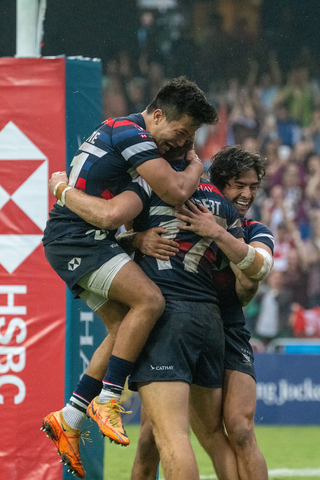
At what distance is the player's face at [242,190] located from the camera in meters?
3.37

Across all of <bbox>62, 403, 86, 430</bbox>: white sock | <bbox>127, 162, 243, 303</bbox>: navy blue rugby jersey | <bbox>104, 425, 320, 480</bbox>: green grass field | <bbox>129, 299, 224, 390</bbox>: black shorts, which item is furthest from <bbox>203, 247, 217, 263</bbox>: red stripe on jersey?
<bbox>104, 425, 320, 480</bbox>: green grass field

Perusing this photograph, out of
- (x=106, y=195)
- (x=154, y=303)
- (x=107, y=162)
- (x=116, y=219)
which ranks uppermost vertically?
(x=107, y=162)

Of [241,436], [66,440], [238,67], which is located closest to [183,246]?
[241,436]

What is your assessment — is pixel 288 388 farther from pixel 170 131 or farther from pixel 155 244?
pixel 170 131

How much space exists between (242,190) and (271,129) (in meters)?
7.92

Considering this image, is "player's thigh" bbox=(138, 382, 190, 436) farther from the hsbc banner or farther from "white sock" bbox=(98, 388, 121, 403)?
the hsbc banner

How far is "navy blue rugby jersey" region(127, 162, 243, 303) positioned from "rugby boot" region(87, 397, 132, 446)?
0.60m

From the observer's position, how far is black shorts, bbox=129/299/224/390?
277 centimetres

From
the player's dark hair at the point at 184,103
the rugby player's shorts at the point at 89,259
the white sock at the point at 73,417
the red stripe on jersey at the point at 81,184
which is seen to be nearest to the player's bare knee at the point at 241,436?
the white sock at the point at 73,417

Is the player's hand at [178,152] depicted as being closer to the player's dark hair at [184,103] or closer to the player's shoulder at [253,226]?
the player's dark hair at [184,103]

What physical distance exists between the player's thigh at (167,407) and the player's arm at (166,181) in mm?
876

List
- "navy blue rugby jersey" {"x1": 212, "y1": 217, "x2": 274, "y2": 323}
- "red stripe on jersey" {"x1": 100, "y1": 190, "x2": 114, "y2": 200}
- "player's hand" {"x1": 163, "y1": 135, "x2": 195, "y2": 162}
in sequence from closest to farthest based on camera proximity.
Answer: "red stripe on jersey" {"x1": 100, "y1": 190, "x2": 114, "y2": 200}
"player's hand" {"x1": 163, "y1": 135, "x2": 195, "y2": 162}
"navy blue rugby jersey" {"x1": 212, "y1": 217, "x2": 274, "y2": 323}

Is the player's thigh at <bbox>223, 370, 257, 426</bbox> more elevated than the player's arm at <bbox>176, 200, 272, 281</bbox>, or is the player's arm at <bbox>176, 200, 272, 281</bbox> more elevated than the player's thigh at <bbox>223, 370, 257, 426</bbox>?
the player's arm at <bbox>176, 200, 272, 281</bbox>

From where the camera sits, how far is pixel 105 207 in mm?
2816
